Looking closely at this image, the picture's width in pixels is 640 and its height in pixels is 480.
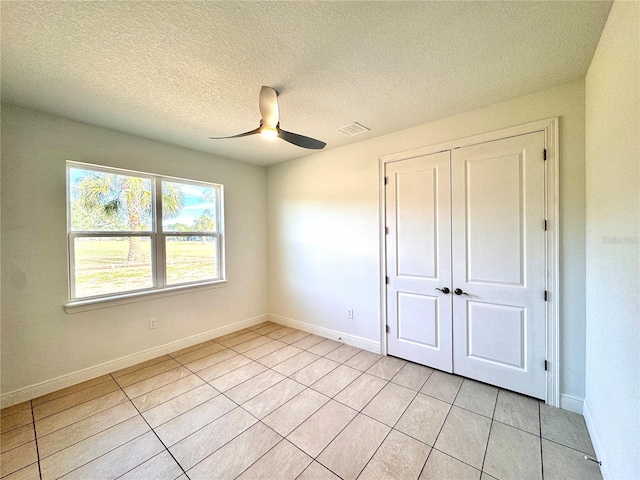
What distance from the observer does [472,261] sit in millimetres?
2363

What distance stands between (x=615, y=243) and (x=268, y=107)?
90.2 inches

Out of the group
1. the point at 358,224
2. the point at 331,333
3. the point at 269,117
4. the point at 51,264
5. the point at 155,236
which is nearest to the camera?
the point at 269,117

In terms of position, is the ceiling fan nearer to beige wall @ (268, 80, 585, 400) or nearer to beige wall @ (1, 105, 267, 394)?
beige wall @ (268, 80, 585, 400)

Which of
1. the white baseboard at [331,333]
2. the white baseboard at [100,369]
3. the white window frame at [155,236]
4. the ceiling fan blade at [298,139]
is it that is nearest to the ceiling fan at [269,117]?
the ceiling fan blade at [298,139]

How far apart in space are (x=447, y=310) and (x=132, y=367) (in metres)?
3.47

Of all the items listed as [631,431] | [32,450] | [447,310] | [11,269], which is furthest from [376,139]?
[32,450]

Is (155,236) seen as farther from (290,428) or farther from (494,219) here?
(494,219)

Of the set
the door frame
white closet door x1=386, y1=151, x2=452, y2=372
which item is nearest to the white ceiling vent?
white closet door x1=386, y1=151, x2=452, y2=372

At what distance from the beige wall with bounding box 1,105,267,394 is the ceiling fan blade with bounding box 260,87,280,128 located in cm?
191

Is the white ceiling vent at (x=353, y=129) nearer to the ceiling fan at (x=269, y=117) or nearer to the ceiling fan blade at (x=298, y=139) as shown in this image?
the ceiling fan blade at (x=298, y=139)

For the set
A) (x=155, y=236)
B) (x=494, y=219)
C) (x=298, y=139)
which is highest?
(x=298, y=139)

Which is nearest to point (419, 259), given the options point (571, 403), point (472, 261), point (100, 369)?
point (472, 261)

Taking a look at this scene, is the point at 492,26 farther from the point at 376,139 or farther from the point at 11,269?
the point at 11,269

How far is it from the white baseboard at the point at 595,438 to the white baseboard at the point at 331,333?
170 centimetres
